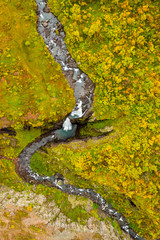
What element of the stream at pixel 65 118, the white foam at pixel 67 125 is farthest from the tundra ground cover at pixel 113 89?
the white foam at pixel 67 125

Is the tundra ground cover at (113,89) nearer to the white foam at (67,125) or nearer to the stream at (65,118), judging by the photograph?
the stream at (65,118)

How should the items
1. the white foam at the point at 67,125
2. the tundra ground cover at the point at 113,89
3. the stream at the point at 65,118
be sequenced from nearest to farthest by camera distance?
the tundra ground cover at the point at 113,89 < the stream at the point at 65,118 < the white foam at the point at 67,125

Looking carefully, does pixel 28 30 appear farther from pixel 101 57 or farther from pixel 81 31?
pixel 101 57

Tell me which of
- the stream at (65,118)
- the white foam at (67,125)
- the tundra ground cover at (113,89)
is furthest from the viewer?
the white foam at (67,125)

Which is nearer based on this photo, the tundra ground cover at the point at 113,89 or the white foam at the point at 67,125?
the tundra ground cover at the point at 113,89

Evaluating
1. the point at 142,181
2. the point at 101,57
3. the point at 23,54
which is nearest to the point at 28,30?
the point at 23,54

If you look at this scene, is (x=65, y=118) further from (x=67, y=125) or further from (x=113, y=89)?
(x=113, y=89)

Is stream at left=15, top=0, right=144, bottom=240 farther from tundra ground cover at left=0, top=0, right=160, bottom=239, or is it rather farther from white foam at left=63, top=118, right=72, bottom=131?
tundra ground cover at left=0, top=0, right=160, bottom=239
